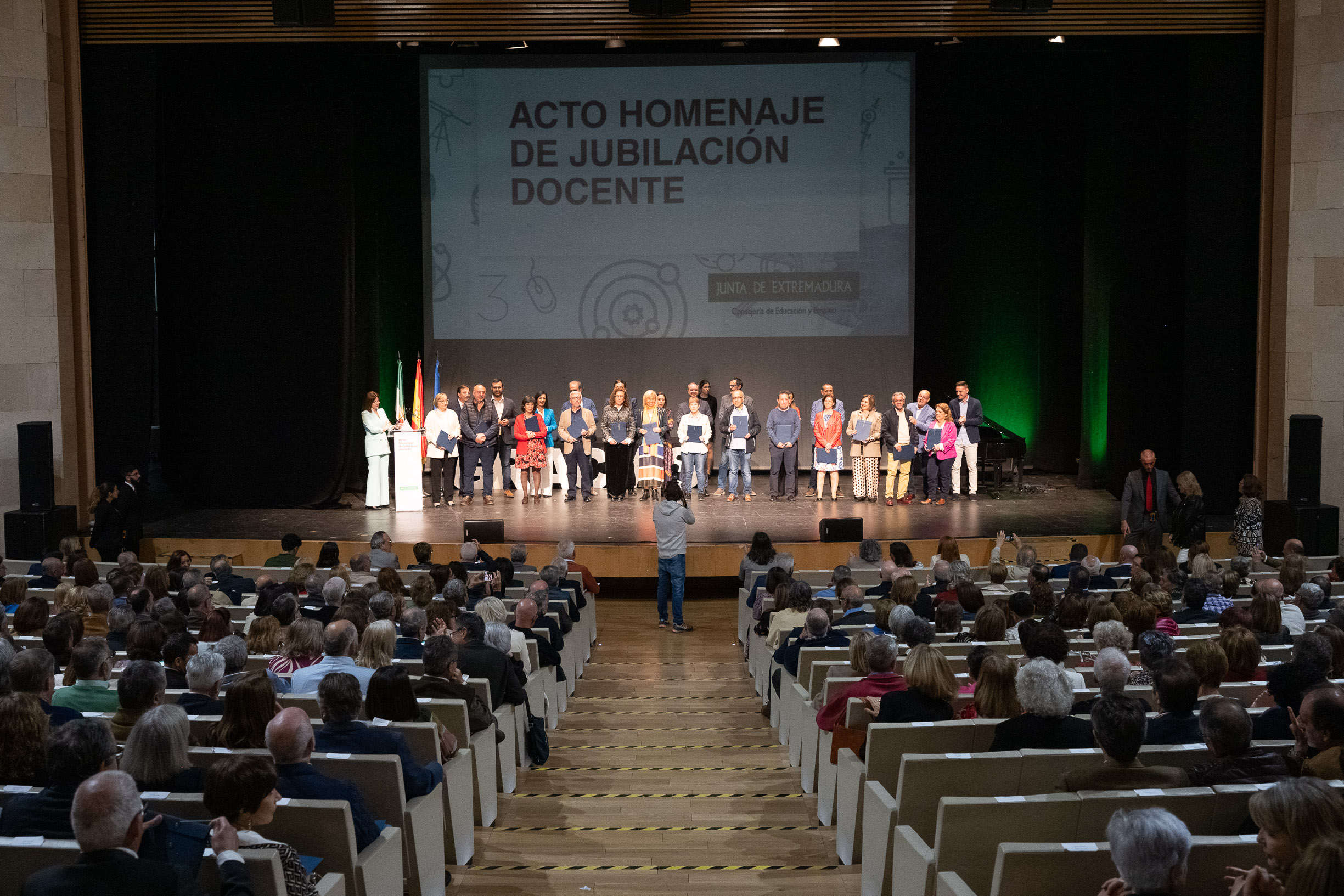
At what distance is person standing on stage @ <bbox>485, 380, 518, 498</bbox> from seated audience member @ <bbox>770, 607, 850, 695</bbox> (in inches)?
287

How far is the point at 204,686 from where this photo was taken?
4.28m

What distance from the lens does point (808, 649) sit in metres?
5.71

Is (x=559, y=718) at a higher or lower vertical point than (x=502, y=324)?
lower

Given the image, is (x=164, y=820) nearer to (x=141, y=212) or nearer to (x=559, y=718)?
(x=559, y=718)

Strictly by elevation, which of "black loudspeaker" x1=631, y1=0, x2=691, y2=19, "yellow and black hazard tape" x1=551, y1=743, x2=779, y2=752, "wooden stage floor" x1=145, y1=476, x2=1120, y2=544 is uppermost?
"black loudspeaker" x1=631, y1=0, x2=691, y2=19

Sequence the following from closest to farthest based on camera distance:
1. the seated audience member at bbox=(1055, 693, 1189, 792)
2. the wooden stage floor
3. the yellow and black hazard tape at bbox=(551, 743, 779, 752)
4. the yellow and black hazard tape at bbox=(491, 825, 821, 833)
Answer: the seated audience member at bbox=(1055, 693, 1189, 792)
the yellow and black hazard tape at bbox=(491, 825, 821, 833)
the yellow and black hazard tape at bbox=(551, 743, 779, 752)
the wooden stage floor

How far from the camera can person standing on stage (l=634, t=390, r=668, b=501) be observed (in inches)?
515

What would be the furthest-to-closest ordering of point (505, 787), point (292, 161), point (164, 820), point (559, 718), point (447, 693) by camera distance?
point (292, 161)
point (559, 718)
point (505, 787)
point (447, 693)
point (164, 820)

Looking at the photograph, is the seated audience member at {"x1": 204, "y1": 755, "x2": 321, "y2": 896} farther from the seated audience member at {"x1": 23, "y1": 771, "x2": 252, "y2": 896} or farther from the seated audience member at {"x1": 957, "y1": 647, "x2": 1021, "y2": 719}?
the seated audience member at {"x1": 957, "y1": 647, "x2": 1021, "y2": 719}

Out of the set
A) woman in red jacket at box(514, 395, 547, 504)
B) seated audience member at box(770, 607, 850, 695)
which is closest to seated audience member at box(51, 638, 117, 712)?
seated audience member at box(770, 607, 850, 695)

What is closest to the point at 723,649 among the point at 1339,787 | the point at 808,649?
the point at 808,649

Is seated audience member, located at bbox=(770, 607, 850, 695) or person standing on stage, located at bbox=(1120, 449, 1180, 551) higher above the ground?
person standing on stage, located at bbox=(1120, 449, 1180, 551)

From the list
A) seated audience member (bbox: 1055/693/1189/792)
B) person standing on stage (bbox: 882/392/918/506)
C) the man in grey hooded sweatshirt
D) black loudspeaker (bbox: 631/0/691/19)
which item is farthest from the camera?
person standing on stage (bbox: 882/392/918/506)

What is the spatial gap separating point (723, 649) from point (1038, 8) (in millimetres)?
5896
